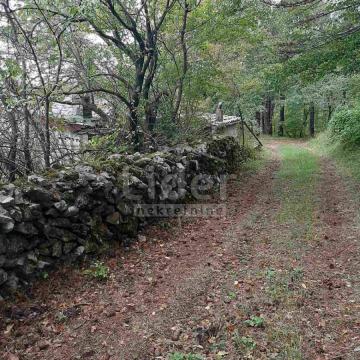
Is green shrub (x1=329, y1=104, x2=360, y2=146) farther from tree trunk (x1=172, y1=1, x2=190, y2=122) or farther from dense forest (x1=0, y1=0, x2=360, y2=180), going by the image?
tree trunk (x1=172, y1=1, x2=190, y2=122)

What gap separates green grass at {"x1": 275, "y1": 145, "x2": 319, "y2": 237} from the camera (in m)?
6.05

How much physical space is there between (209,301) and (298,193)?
16.9 ft

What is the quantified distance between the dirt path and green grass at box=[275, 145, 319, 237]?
108 millimetres

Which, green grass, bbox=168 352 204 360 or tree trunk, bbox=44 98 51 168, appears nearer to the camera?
green grass, bbox=168 352 204 360

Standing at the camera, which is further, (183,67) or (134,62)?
(183,67)

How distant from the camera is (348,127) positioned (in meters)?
14.4

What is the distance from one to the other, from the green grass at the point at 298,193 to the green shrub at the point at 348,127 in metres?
2.01

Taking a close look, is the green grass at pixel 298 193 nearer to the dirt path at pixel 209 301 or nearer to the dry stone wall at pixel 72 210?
the dirt path at pixel 209 301

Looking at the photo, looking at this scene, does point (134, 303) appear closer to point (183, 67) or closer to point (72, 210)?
point (72, 210)

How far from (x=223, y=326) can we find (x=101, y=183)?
2478 millimetres

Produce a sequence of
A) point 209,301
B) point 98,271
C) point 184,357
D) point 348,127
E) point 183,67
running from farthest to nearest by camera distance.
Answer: point 348,127
point 183,67
point 98,271
point 209,301
point 184,357

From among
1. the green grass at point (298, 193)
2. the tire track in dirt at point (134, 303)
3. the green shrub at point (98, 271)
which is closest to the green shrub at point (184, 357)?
the tire track in dirt at point (134, 303)

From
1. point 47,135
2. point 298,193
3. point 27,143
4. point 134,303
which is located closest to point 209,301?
point 134,303

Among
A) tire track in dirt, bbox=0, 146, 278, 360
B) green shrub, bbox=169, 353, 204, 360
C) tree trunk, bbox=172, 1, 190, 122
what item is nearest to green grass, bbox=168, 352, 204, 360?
green shrub, bbox=169, 353, 204, 360
